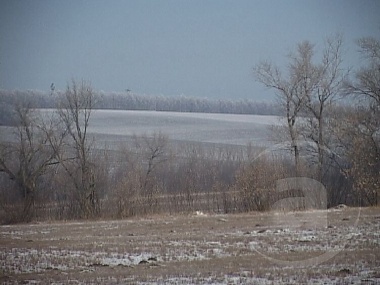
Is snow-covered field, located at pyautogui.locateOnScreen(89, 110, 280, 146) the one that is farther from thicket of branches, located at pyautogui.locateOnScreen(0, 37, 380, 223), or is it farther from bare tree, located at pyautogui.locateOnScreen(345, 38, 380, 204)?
bare tree, located at pyautogui.locateOnScreen(345, 38, 380, 204)

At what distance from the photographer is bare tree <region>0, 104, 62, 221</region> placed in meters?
14.4

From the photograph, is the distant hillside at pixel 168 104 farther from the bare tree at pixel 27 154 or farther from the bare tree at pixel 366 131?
the bare tree at pixel 366 131

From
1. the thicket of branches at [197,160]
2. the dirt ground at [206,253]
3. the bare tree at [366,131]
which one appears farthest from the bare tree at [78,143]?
the bare tree at [366,131]

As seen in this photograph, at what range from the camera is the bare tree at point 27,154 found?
14.4 metres

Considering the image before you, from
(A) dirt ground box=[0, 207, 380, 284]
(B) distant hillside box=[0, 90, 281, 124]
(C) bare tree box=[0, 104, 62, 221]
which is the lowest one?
(A) dirt ground box=[0, 207, 380, 284]

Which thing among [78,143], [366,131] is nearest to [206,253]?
[366,131]

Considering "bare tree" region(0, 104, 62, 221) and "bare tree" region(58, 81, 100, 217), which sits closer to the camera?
"bare tree" region(0, 104, 62, 221)

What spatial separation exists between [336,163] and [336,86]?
205 centimetres

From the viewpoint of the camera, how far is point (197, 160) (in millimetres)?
16547

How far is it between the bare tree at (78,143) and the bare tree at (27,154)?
2.15 feet

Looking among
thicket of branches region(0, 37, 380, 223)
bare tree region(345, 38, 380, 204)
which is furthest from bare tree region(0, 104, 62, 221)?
bare tree region(345, 38, 380, 204)

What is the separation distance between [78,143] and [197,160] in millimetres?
3521

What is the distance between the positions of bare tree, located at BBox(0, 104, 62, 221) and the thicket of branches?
0.03 m

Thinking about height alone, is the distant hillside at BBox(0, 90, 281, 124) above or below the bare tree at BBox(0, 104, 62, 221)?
above
